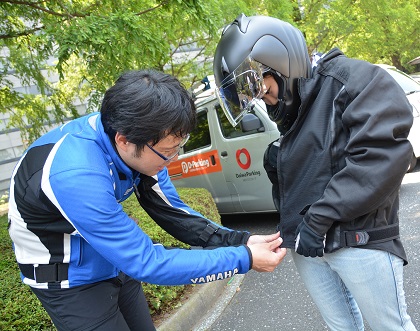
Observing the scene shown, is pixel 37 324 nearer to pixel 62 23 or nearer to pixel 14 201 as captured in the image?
pixel 14 201

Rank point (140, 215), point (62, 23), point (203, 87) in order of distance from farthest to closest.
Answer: point (203, 87) → point (140, 215) → point (62, 23)

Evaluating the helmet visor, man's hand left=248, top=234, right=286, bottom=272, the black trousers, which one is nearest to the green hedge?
the black trousers

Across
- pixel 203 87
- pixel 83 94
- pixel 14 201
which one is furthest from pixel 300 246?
pixel 83 94

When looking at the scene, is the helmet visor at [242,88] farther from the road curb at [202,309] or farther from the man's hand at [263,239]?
the road curb at [202,309]

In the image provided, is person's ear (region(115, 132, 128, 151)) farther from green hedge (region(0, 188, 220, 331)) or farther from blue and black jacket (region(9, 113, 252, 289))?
green hedge (region(0, 188, 220, 331))

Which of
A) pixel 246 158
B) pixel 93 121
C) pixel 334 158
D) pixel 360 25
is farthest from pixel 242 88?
pixel 360 25

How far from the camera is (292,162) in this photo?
180 centimetres

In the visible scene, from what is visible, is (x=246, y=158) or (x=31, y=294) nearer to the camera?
(x=31, y=294)

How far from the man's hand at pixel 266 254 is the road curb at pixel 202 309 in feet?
5.12

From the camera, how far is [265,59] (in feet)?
6.03

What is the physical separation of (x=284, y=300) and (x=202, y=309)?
27.9 inches

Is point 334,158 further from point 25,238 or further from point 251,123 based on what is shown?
point 251,123

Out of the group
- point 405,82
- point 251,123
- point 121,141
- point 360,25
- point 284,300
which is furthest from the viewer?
point 360,25

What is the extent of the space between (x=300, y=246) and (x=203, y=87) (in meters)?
4.81
